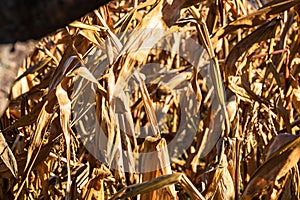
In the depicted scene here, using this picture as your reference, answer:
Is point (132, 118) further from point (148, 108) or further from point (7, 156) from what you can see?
point (7, 156)

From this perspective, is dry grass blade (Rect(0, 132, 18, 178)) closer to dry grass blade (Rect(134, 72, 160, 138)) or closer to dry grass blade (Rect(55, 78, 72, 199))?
dry grass blade (Rect(55, 78, 72, 199))

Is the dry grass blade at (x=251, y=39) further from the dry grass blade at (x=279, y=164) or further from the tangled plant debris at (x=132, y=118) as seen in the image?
the dry grass blade at (x=279, y=164)

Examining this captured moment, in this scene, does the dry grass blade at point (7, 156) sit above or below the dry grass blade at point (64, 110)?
below

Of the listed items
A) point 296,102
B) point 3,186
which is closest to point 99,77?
point 3,186

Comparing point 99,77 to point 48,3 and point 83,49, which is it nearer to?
point 83,49

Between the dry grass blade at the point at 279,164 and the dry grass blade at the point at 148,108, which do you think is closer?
the dry grass blade at the point at 279,164

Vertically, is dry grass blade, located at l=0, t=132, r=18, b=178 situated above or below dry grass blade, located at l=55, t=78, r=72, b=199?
below

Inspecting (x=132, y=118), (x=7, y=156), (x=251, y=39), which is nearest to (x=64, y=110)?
(x=7, y=156)

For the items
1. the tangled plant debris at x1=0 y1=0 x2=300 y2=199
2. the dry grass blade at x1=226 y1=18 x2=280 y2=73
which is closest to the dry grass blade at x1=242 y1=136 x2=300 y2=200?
the tangled plant debris at x1=0 y1=0 x2=300 y2=199

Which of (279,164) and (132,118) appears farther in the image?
(132,118)

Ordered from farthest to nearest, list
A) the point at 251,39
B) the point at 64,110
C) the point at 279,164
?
the point at 251,39, the point at 64,110, the point at 279,164

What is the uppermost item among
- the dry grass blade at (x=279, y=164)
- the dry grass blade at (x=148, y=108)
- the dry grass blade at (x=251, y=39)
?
the dry grass blade at (x=251, y=39)

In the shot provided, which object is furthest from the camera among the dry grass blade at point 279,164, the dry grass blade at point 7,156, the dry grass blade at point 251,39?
the dry grass blade at point 251,39

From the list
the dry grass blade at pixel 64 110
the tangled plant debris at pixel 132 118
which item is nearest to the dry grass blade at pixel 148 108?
the tangled plant debris at pixel 132 118
